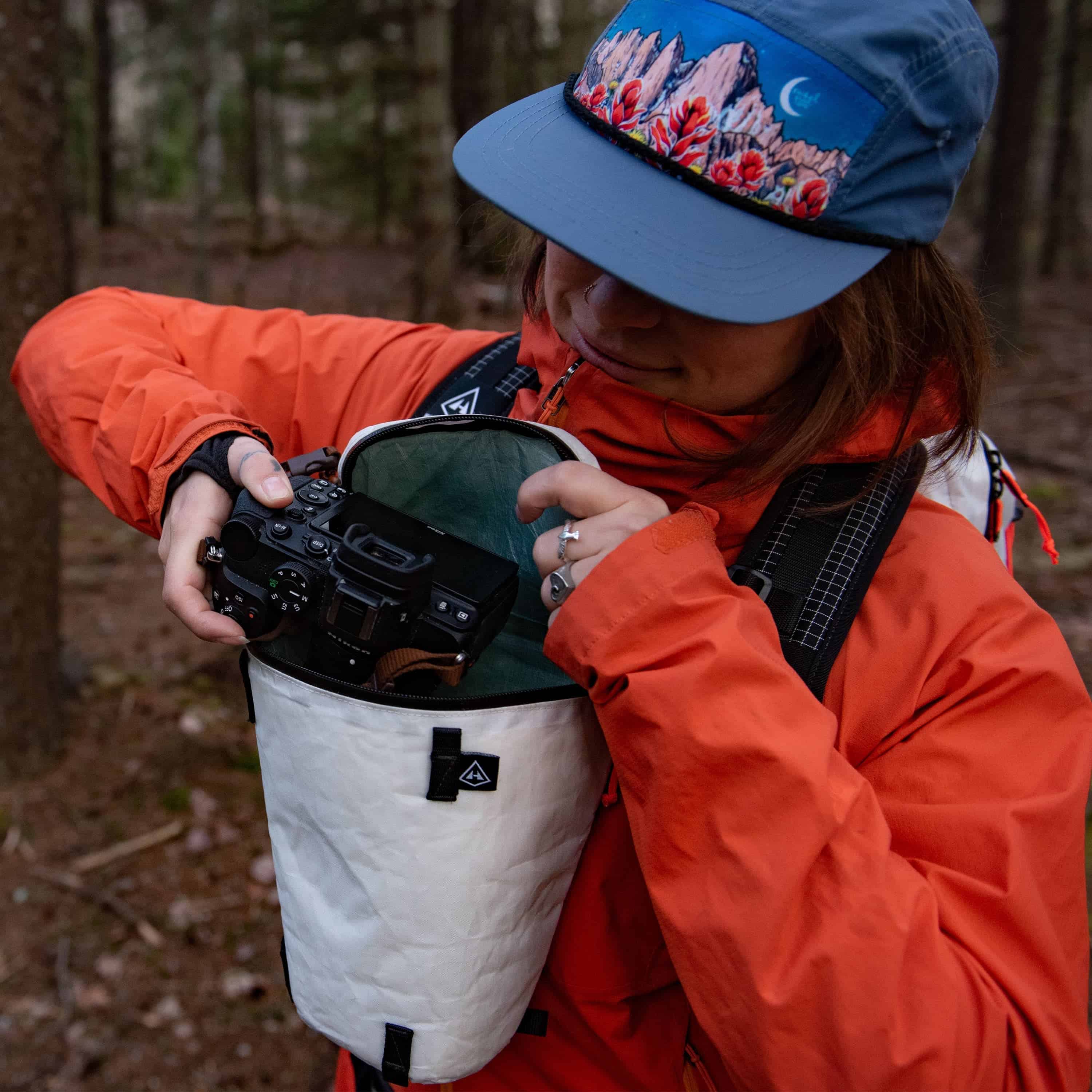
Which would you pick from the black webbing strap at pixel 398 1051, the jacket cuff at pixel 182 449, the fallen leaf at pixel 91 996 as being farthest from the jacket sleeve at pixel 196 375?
the fallen leaf at pixel 91 996

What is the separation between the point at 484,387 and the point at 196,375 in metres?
0.67

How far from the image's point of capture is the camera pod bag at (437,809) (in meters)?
1.15

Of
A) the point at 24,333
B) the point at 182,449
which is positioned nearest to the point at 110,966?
the point at 24,333

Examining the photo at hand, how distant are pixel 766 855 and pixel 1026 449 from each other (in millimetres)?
7360

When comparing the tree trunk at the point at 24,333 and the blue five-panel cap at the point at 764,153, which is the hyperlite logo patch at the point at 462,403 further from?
the tree trunk at the point at 24,333

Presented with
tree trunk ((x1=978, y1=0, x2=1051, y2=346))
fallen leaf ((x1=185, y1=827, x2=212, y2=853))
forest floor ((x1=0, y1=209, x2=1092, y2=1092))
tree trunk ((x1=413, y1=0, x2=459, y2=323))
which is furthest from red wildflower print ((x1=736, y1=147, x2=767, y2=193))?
tree trunk ((x1=978, y1=0, x2=1051, y2=346))

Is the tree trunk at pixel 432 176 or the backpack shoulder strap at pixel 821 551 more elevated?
the backpack shoulder strap at pixel 821 551

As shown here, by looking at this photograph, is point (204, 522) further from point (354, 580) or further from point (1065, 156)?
point (1065, 156)

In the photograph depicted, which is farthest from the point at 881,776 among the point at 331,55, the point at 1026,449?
the point at 331,55

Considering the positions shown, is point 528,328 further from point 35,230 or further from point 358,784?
point 35,230

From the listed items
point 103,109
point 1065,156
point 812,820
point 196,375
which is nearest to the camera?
point 812,820

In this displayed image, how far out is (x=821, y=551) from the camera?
1327 millimetres

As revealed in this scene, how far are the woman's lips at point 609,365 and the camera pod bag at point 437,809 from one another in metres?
0.13

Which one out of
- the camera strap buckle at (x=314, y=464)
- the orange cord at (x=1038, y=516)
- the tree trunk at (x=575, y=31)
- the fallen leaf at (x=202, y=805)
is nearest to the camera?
the camera strap buckle at (x=314, y=464)
